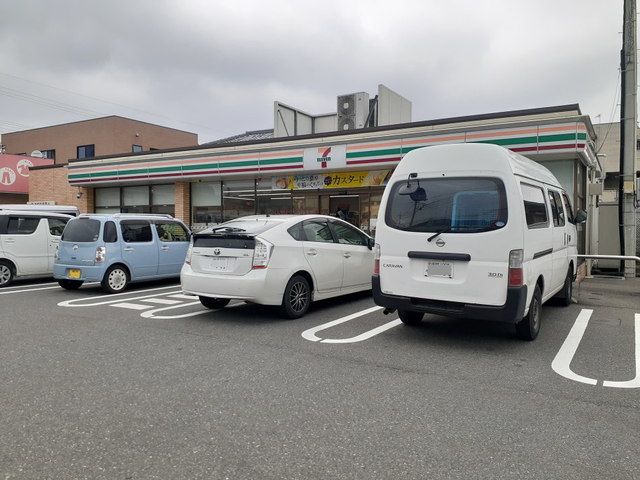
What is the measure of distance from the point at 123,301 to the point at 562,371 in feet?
23.8

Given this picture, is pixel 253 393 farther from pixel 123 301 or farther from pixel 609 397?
pixel 123 301

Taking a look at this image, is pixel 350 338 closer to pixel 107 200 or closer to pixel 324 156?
pixel 324 156

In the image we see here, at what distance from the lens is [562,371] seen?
485 cm

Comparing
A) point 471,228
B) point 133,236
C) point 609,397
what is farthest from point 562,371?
point 133,236

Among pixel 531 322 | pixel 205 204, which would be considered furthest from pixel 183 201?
pixel 531 322

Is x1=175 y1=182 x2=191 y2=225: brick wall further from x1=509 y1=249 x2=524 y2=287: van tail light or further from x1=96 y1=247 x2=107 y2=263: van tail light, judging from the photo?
x1=509 y1=249 x2=524 y2=287: van tail light

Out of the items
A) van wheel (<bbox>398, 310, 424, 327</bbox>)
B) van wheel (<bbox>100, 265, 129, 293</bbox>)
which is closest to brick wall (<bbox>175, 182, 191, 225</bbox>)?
van wheel (<bbox>100, 265, 129, 293</bbox>)

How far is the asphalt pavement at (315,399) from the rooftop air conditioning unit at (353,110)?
38.1ft

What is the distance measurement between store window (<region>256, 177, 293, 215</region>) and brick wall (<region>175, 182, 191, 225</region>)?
10.4ft

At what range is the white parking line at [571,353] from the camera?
4672 millimetres

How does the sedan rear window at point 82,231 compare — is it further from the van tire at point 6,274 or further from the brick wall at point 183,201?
the brick wall at point 183,201

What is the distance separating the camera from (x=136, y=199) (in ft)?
64.5

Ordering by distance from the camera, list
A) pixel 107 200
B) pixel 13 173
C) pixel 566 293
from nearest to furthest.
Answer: pixel 566 293, pixel 107 200, pixel 13 173

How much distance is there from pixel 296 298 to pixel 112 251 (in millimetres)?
4741
